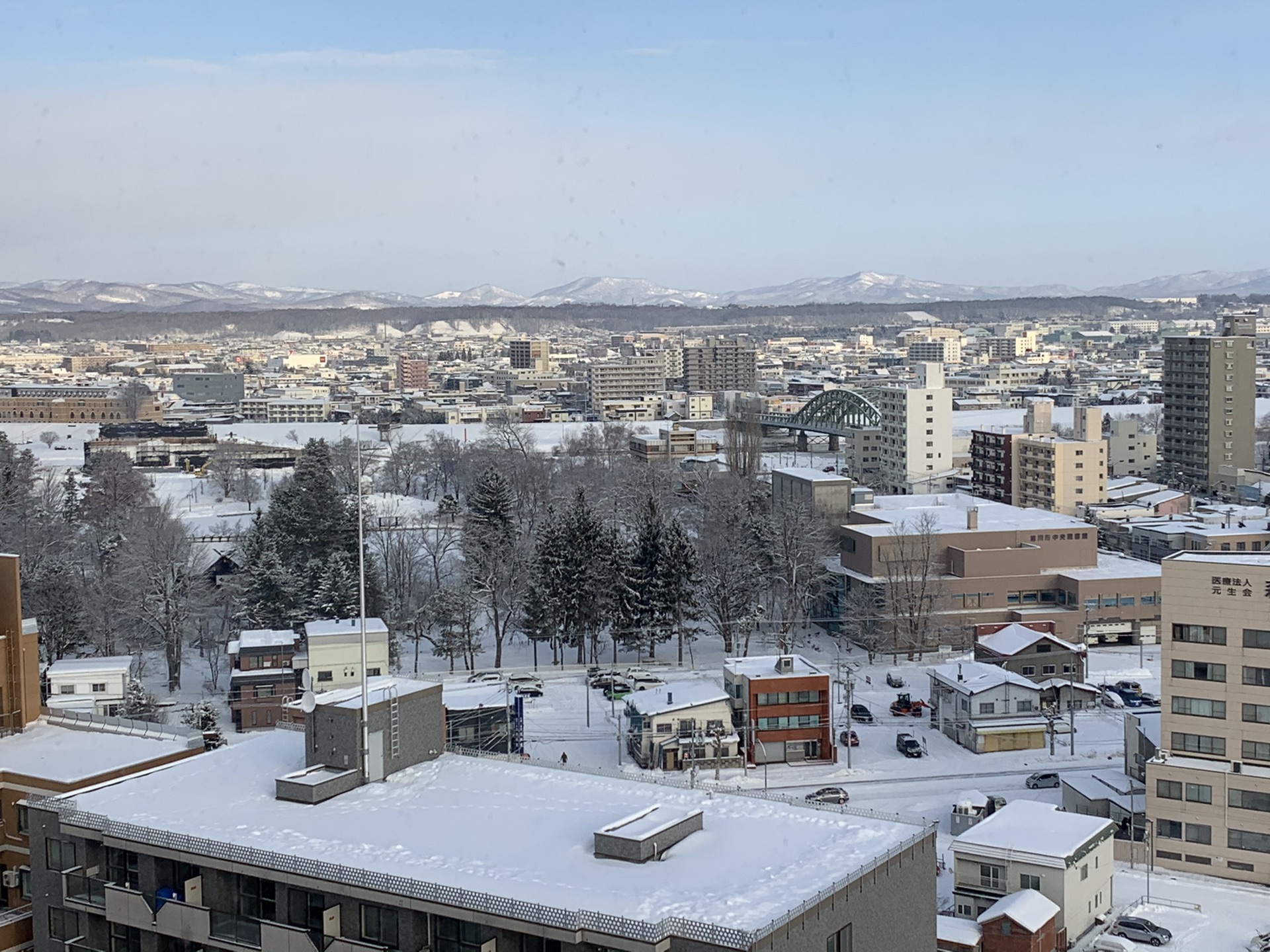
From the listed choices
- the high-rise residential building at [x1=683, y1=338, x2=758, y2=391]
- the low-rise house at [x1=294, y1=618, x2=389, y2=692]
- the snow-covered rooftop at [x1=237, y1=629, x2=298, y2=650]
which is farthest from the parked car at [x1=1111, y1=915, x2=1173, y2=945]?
the high-rise residential building at [x1=683, y1=338, x2=758, y2=391]

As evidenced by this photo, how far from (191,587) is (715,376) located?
4783 cm

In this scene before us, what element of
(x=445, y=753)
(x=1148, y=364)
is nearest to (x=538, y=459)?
(x=445, y=753)

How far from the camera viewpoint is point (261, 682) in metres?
14.7

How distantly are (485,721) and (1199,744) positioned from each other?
600cm

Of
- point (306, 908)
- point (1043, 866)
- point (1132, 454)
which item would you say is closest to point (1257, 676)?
point (1043, 866)

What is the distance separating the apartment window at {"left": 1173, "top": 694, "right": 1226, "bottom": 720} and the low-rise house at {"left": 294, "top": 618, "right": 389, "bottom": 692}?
7.84m

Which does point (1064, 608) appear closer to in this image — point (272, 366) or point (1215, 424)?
point (1215, 424)

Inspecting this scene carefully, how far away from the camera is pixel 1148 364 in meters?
72.2

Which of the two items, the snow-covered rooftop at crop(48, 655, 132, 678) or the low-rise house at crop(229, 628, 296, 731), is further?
the low-rise house at crop(229, 628, 296, 731)

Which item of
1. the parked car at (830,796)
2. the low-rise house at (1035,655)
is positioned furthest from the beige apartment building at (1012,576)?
the parked car at (830,796)

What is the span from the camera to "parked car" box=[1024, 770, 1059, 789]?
39.2 ft

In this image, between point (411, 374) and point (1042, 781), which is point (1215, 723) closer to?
point (1042, 781)

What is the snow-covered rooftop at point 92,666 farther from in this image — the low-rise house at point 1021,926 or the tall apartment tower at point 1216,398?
the tall apartment tower at point 1216,398

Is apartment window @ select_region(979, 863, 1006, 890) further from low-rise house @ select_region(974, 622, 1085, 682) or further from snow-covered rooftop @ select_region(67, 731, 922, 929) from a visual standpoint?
low-rise house @ select_region(974, 622, 1085, 682)
